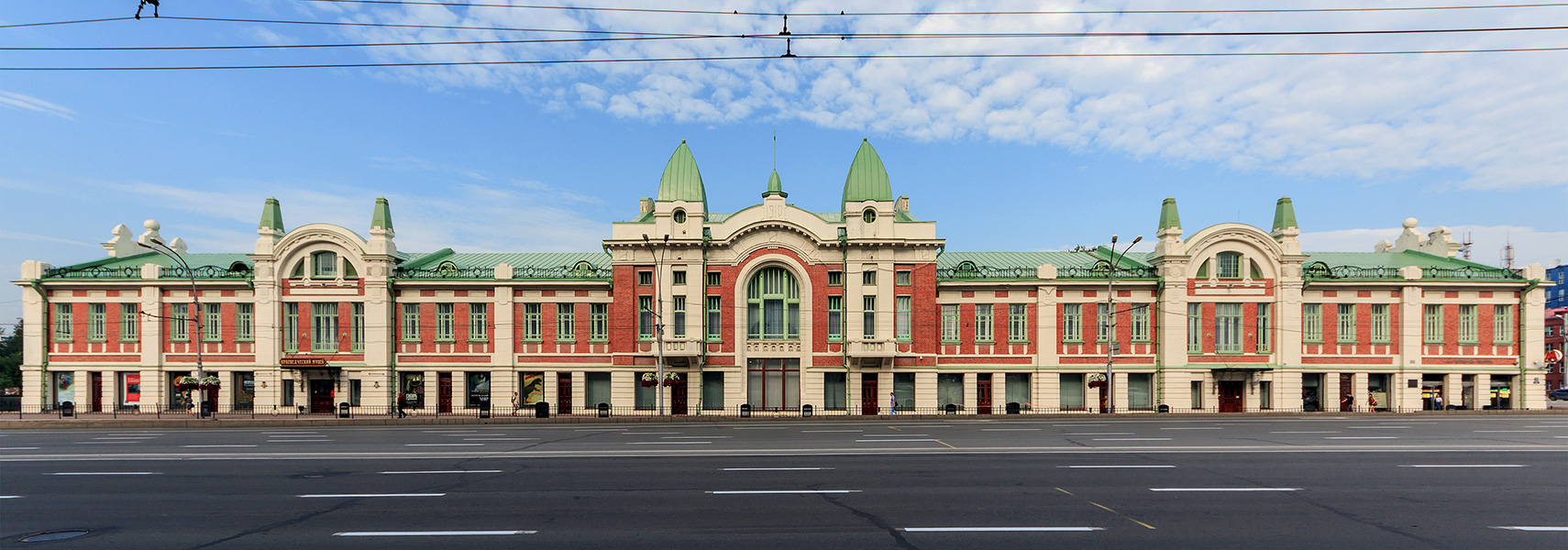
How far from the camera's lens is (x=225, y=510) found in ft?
44.0

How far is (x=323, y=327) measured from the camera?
1662 inches

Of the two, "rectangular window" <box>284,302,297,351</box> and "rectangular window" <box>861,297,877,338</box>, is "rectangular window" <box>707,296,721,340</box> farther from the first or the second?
"rectangular window" <box>284,302,297,351</box>

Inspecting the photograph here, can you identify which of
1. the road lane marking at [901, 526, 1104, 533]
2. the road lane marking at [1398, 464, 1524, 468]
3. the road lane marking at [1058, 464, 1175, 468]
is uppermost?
the road lane marking at [901, 526, 1104, 533]

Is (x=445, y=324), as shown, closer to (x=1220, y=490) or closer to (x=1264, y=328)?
(x=1220, y=490)

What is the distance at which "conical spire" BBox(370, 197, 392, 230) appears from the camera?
42031 mm

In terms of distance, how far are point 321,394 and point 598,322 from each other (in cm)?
1634

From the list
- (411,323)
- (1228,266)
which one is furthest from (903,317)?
(411,323)

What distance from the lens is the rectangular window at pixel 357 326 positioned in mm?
42031

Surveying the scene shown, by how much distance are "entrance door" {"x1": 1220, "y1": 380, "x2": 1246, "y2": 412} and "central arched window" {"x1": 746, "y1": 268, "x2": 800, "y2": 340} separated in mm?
24851

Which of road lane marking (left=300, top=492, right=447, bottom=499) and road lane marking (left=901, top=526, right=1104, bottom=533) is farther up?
road lane marking (left=901, top=526, right=1104, bottom=533)

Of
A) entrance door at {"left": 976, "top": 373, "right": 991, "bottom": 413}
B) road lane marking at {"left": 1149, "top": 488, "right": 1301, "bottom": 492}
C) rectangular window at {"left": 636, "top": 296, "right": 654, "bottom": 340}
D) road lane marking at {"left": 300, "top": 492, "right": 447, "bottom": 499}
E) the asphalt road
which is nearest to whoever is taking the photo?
the asphalt road

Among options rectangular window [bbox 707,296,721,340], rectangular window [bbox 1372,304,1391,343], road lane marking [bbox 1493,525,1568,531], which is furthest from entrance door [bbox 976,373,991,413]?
road lane marking [bbox 1493,525,1568,531]

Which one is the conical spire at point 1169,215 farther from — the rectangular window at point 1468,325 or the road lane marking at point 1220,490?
the road lane marking at point 1220,490

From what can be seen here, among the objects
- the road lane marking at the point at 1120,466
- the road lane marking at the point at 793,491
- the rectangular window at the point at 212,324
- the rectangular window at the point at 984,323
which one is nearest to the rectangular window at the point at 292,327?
the rectangular window at the point at 212,324
